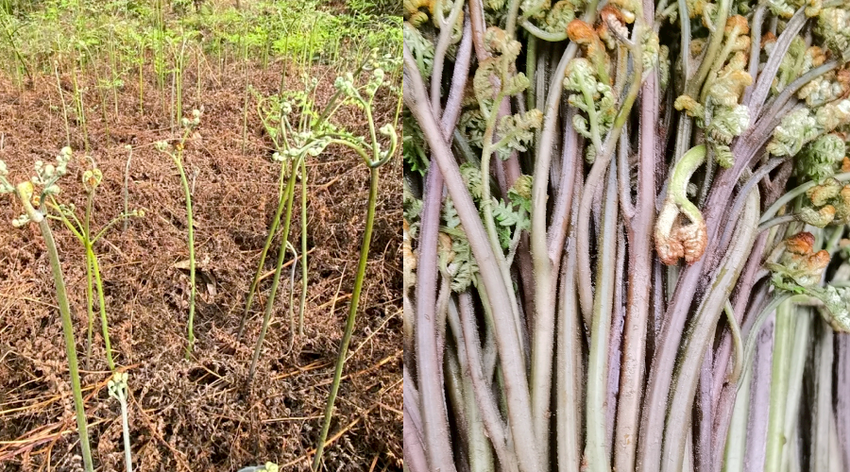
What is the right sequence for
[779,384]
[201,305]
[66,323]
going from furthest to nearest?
[779,384]
[201,305]
[66,323]

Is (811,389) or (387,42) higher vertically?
(387,42)

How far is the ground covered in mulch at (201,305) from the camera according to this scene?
2.78ft

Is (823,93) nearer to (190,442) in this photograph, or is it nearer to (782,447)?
(782,447)

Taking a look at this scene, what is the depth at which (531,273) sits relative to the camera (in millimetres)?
988

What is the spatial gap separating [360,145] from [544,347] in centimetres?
46

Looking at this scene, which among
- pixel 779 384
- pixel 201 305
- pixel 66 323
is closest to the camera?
pixel 66 323

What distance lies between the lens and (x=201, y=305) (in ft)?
3.07

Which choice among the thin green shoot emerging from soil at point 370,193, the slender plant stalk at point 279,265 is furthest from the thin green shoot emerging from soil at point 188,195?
the thin green shoot emerging from soil at point 370,193

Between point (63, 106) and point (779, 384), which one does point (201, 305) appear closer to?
point (63, 106)

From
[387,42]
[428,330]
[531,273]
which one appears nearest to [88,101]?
[387,42]

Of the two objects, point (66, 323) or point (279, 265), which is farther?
point (279, 265)

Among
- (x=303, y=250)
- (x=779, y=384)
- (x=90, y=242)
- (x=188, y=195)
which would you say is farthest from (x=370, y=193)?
(x=779, y=384)

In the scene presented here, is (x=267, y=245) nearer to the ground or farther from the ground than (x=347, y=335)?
farther from the ground

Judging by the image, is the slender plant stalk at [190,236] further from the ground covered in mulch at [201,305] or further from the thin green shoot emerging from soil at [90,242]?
the thin green shoot emerging from soil at [90,242]
